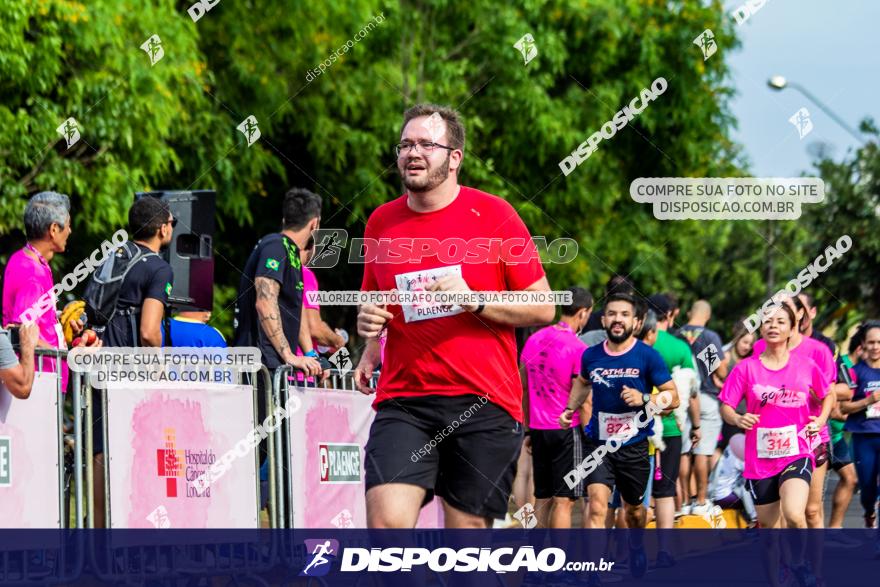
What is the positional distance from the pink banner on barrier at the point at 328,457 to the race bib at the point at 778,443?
95.5 inches

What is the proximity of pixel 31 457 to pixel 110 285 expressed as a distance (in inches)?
62.1

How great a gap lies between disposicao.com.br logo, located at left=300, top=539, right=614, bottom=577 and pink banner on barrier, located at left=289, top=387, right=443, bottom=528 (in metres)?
1.12

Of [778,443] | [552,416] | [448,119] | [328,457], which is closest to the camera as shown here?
[448,119]

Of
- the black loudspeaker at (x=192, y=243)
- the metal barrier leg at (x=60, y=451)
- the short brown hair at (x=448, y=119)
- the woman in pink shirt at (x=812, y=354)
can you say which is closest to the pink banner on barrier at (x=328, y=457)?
the black loudspeaker at (x=192, y=243)

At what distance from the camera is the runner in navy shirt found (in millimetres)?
10977

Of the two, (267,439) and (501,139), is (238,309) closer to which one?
(267,439)

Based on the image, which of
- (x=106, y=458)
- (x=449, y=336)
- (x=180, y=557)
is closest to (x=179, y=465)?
(x=180, y=557)

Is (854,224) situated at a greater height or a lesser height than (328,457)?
greater

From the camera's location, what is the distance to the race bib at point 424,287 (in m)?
6.28

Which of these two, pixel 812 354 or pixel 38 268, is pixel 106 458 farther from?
pixel 812 354

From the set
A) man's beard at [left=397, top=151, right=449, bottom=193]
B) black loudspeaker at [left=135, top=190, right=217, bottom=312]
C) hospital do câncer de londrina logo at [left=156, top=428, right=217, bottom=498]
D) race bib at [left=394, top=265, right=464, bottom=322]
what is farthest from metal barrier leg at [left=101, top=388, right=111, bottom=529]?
black loudspeaker at [left=135, top=190, right=217, bottom=312]

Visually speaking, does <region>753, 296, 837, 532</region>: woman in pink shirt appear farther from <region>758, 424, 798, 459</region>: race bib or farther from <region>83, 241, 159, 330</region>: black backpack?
<region>83, 241, 159, 330</region>: black backpack

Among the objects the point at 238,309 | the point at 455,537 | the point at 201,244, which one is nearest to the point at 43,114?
the point at 201,244

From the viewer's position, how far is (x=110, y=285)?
29.4 feet
